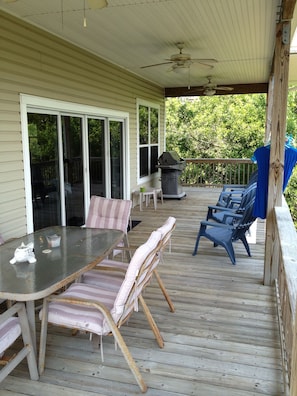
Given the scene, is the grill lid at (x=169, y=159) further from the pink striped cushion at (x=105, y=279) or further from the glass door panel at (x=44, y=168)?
the pink striped cushion at (x=105, y=279)

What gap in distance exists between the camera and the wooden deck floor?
223cm

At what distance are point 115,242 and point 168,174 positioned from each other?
5770mm

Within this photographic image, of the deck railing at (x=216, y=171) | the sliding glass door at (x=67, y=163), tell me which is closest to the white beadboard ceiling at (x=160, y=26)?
the sliding glass door at (x=67, y=163)

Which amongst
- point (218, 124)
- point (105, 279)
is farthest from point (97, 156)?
point (218, 124)

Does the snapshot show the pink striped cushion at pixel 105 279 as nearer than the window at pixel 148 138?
Yes

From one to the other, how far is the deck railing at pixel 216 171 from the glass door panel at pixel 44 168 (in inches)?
246

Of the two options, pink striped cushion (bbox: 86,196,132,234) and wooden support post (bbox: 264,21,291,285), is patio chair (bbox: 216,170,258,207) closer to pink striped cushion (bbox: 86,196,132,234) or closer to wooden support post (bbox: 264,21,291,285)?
wooden support post (bbox: 264,21,291,285)

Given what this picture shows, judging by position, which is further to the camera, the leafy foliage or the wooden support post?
the leafy foliage

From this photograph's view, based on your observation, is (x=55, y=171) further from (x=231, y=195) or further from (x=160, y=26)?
(x=231, y=195)

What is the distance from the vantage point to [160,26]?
13.9 feet

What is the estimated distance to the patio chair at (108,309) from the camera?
7.11ft

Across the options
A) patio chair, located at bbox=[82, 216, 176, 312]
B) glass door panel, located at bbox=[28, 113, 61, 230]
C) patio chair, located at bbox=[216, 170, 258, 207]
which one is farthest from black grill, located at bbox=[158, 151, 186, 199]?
patio chair, located at bbox=[82, 216, 176, 312]

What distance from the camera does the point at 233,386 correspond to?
224 cm

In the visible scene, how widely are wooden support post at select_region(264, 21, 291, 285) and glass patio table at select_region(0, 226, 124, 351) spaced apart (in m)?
1.58
